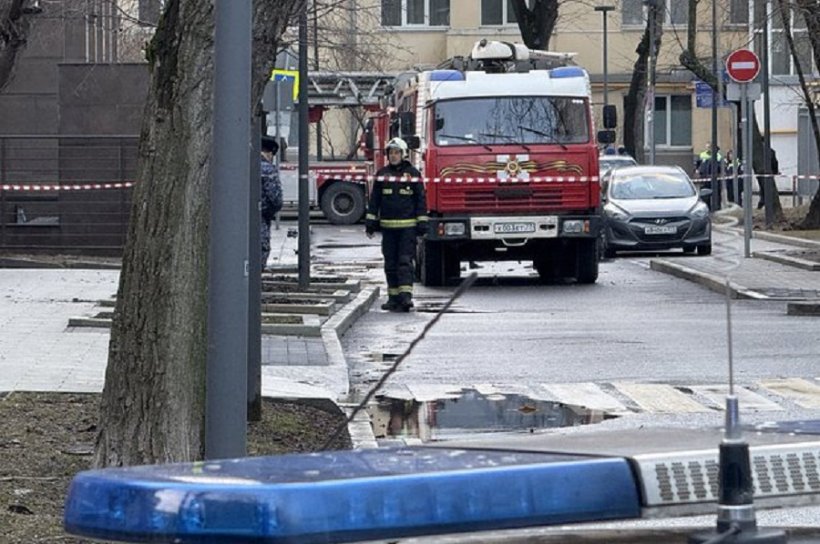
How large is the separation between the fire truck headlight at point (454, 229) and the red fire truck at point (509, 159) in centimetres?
1

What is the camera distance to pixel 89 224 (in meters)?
27.0

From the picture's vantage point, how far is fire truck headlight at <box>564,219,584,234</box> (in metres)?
24.3

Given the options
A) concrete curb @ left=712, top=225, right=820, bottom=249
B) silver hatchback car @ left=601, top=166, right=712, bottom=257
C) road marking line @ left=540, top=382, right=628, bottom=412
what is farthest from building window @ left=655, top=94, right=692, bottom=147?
road marking line @ left=540, top=382, right=628, bottom=412

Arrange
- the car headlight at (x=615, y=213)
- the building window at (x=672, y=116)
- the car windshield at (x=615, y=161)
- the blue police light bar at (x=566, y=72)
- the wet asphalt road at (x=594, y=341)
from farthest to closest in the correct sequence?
the building window at (x=672, y=116) < the car windshield at (x=615, y=161) < the car headlight at (x=615, y=213) < the blue police light bar at (x=566, y=72) < the wet asphalt road at (x=594, y=341)

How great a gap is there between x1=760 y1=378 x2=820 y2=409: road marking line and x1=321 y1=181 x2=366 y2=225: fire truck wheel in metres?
30.7

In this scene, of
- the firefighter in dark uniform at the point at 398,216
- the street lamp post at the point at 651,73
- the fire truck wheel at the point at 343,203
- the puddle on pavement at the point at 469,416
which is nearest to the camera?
the puddle on pavement at the point at 469,416

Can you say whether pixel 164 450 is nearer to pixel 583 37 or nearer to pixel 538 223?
pixel 538 223

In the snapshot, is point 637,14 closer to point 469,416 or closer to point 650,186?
point 650,186

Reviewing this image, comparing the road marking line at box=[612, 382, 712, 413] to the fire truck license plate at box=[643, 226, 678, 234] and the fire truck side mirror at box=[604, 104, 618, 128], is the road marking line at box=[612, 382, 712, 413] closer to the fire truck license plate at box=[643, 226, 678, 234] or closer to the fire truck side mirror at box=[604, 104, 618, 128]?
the fire truck side mirror at box=[604, 104, 618, 128]

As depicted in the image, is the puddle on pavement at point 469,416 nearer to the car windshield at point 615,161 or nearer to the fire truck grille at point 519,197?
the fire truck grille at point 519,197

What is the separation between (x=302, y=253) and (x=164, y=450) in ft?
42.2

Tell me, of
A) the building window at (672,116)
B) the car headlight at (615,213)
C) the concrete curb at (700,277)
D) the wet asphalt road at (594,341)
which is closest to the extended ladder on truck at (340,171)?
the car headlight at (615,213)

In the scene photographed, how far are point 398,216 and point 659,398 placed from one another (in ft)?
27.2

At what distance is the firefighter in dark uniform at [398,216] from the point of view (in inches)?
805
